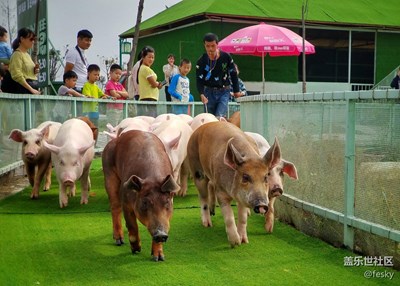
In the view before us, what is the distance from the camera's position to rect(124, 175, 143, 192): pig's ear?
4.73 m

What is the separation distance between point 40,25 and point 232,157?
8.65 meters

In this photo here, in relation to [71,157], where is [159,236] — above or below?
below

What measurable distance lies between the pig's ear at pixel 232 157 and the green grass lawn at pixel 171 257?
76 centimetres

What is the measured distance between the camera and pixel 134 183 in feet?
15.6

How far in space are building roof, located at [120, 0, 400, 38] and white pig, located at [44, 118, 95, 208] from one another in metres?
13.8

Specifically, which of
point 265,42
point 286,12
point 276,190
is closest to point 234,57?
point 286,12

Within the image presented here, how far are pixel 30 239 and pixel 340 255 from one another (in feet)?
9.23

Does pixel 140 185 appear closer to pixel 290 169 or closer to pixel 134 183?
pixel 134 183

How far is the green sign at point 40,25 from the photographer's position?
12.5 meters

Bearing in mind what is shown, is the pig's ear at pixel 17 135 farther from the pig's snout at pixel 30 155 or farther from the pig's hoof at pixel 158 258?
the pig's hoof at pixel 158 258

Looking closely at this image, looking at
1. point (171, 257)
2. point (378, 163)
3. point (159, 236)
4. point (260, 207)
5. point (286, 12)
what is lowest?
point (171, 257)

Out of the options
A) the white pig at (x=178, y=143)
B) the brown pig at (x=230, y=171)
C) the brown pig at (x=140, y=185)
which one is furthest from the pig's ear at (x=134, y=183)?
the white pig at (x=178, y=143)

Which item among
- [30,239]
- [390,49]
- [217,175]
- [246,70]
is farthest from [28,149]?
[390,49]

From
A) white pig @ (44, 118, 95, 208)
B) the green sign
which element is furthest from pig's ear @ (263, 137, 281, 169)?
the green sign
